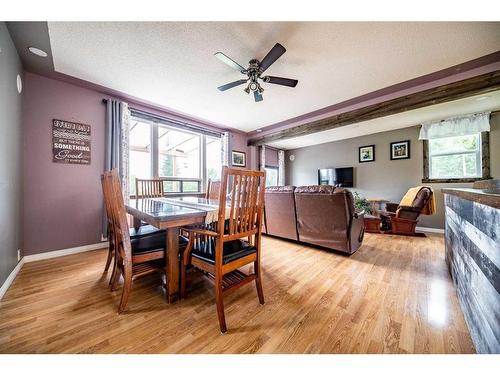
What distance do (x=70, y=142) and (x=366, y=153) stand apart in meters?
6.25

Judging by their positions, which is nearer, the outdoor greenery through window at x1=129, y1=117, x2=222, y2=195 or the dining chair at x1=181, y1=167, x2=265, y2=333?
the dining chair at x1=181, y1=167, x2=265, y2=333

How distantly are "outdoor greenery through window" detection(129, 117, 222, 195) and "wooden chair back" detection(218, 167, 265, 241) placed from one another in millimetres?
2815

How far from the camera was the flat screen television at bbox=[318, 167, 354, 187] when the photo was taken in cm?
531

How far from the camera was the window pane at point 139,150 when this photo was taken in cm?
338

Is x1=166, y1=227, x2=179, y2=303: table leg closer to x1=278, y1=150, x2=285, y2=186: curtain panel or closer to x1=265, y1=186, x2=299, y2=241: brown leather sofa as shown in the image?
x1=265, y1=186, x2=299, y2=241: brown leather sofa

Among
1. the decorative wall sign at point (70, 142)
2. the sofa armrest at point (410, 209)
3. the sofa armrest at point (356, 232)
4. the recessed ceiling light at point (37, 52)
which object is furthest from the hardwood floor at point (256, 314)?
the recessed ceiling light at point (37, 52)

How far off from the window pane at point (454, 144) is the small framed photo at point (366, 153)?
1.11 meters

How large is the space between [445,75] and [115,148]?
190 inches

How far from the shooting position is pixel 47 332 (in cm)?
114

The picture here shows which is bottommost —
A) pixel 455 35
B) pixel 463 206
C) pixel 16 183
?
pixel 463 206

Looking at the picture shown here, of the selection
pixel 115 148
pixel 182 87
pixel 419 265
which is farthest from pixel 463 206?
pixel 115 148

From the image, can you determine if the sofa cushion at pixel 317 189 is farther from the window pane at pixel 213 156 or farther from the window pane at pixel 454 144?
the window pane at pixel 454 144

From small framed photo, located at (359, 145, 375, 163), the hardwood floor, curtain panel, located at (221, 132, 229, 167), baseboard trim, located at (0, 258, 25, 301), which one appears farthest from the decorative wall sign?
small framed photo, located at (359, 145, 375, 163)
